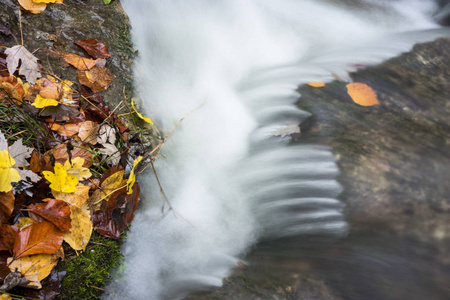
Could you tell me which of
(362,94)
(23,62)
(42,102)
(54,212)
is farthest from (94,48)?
(362,94)

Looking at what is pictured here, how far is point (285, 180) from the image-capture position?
2.72 meters

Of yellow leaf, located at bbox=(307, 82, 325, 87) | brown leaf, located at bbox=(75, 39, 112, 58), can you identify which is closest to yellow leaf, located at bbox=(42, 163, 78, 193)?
brown leaf, located at bbox=(75, 39, 112, 58)

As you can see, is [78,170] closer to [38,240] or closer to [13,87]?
[38,240]

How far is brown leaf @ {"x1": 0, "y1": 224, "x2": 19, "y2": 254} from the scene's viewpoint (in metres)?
1.76

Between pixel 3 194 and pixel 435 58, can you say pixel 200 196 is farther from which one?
pixel 435 58

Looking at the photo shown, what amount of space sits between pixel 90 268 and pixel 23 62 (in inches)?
56.3

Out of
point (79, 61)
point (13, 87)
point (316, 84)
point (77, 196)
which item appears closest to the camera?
point (77, 196)

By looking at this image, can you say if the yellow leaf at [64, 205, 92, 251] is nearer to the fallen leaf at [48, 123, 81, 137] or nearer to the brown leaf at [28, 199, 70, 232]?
the brown leaf at [28, 199, 70, 232]

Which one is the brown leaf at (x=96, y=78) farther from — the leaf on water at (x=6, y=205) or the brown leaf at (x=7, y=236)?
the brown leaf at (x=7, y=236)

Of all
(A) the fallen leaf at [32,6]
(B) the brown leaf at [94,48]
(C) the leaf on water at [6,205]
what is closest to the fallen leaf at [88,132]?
(C) the leaf on water at [6,205]

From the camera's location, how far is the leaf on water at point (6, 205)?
1.79m

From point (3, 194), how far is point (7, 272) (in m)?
0.41

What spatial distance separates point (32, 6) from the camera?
2.55 meters

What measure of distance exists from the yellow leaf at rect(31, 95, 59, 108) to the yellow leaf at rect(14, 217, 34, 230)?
0.72 m
